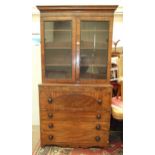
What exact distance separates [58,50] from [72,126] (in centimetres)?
108

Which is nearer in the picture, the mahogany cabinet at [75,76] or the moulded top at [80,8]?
the moulded top at [80,8]

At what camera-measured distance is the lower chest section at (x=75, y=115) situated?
2666mm

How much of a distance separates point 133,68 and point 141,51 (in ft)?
0.23

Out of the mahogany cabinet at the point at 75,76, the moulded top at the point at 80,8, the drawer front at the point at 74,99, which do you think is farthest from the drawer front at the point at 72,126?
the moulded top at the point at 80,8

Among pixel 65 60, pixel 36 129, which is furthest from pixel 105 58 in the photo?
pixel 36 129

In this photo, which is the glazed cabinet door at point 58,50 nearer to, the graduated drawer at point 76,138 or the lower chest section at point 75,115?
the lower chest section at point 75,115

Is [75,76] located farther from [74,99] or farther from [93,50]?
[93,50]

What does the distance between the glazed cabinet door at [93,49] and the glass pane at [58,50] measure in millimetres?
153

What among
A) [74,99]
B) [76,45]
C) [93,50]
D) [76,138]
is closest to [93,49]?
[93,50]

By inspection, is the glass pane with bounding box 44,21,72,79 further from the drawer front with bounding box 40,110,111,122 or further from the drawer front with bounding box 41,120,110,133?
the drawer front with bounding box 41,120,110,133

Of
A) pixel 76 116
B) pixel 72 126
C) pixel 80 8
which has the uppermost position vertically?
pixel 80 8

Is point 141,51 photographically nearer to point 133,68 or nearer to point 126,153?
point 133,68

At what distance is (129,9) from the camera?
29.7 inches

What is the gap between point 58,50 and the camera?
281 centimetres
